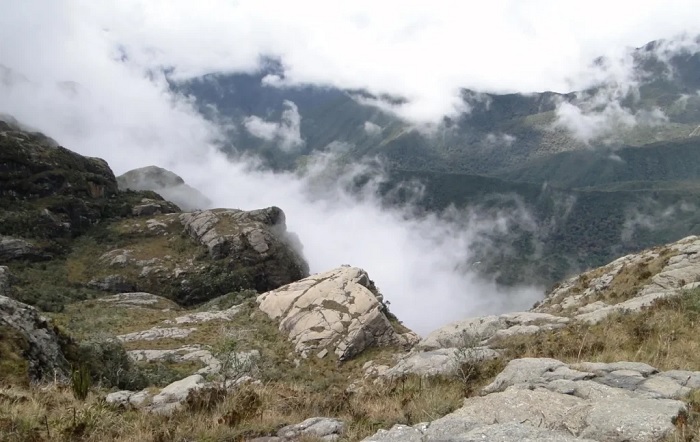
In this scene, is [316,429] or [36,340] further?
[36,340]

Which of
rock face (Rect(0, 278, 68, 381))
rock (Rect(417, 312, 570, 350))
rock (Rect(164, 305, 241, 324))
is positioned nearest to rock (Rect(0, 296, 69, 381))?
rock face (Rect(0, 278, 68, 381))

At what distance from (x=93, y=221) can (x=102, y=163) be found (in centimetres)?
2927

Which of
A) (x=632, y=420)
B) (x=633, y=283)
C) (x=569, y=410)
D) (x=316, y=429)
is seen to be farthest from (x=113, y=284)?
(x=632, y=420)

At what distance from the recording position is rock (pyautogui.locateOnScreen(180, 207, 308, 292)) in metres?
102

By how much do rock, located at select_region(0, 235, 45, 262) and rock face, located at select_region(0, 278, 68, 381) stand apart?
88.8 meters

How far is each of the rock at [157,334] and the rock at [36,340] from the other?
1095 inches

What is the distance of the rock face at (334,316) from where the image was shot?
41.9 meters

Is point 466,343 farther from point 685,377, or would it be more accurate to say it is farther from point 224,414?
point 224,414

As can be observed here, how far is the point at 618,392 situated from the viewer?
8.30m

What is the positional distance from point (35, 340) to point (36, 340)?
0.33 feet

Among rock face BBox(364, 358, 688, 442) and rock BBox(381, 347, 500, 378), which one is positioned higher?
rock BBox(381, 347, 500, 378)

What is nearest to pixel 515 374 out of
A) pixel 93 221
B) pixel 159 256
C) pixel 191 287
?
pixel 191 287

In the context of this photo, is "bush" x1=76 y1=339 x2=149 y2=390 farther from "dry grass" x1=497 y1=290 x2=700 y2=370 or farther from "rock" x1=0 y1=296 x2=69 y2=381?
"dry grass" x1=497 y1=290 x2=700 y2=370

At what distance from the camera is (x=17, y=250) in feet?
306
